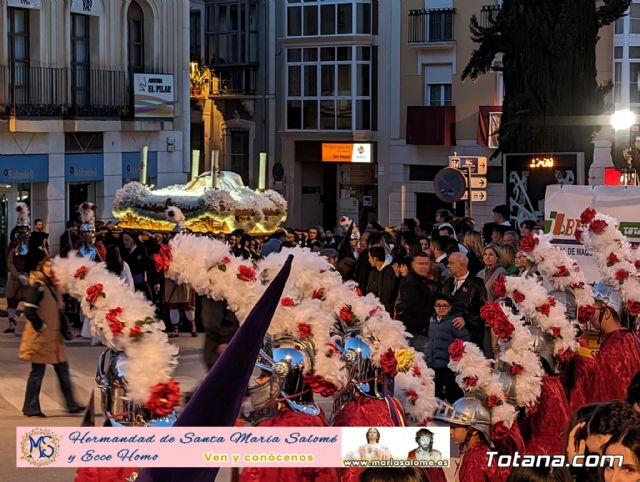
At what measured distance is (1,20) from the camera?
2545cm

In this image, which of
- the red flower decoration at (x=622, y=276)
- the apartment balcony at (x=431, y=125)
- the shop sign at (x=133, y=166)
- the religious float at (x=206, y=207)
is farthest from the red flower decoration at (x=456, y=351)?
the apartment balcony at (x=431, y=125)

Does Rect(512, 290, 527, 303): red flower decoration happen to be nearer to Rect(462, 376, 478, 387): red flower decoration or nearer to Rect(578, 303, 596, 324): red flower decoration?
Rect(578, 303, 596, 324): red flower decoration

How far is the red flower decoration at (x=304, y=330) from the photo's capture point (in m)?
8.12

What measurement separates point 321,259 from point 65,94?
18.5m

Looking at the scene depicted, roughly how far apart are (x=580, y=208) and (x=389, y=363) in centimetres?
718

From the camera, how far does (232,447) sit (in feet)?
18.1

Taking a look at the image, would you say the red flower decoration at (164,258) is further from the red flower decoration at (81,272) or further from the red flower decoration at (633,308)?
the red flower decoration at (633,308)

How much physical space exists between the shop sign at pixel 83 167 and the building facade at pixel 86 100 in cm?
2

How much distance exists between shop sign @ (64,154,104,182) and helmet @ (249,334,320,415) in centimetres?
1946

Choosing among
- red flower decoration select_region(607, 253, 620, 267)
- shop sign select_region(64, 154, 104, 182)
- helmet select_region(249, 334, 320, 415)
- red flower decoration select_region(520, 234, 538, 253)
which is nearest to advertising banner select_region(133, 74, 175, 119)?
shop sign select_region(64, 154, 104, 182)

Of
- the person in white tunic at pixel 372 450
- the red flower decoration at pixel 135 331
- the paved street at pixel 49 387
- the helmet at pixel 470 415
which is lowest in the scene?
the paved street at pixel 49 387

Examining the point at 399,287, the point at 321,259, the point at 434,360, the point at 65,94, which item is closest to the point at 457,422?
the point at 321,259

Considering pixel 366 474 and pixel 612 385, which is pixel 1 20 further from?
pixel 366 474

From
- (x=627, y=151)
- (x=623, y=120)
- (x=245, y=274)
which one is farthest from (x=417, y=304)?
(x=623, y=120)
